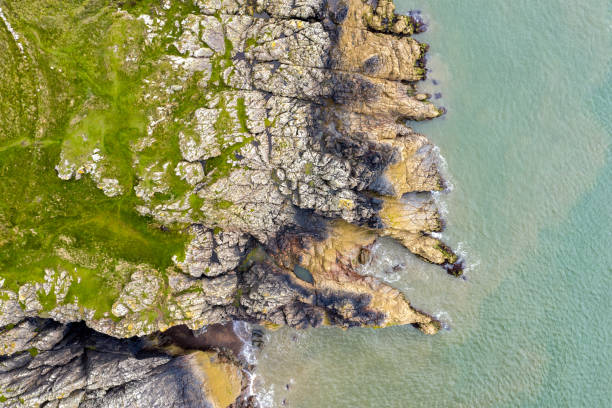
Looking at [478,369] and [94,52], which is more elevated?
[94,52]

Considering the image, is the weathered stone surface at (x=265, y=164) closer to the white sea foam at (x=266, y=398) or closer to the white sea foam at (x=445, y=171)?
the white sea foam at (x=445, y=171)

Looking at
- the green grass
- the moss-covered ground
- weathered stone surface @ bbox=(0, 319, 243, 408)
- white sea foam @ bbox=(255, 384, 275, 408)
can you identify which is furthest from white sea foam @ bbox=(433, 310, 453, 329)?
the moss-covered ground

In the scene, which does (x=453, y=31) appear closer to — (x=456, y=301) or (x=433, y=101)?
(x=433, y=101)

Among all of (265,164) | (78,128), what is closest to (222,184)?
(265,164)

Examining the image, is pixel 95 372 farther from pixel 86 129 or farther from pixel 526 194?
pixel 526 194

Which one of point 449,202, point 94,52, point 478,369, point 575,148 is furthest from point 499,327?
point 94,52

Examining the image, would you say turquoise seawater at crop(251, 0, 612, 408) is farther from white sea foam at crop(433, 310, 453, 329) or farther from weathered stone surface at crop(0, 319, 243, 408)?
weathered stone surface at crop(0, 319, 243, 408)
